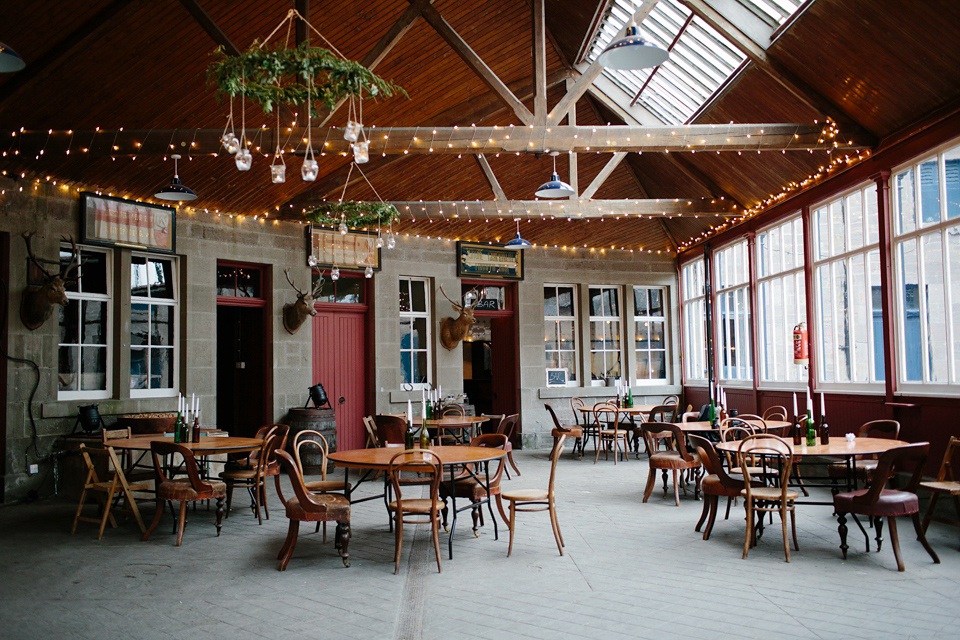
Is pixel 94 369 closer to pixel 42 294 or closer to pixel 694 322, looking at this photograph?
pixel 42 294

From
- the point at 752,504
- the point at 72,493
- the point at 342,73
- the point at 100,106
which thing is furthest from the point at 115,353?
the point at 752,504

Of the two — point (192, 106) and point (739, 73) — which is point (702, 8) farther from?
point (192, 106)

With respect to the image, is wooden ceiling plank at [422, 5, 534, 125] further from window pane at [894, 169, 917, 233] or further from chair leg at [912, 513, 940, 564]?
chair leg at [912, 513, 940, 564]

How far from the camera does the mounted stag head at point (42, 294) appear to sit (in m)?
8.44

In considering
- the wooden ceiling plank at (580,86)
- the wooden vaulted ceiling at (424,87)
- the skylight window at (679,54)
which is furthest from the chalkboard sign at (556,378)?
the wooden ceiling plank at (580,86)

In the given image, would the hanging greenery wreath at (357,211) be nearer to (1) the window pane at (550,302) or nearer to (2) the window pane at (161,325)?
(2) the window pane at (161,325)

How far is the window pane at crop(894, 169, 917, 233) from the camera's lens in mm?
8141

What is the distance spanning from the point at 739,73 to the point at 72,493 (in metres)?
9.73

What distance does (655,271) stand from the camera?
15344 mm

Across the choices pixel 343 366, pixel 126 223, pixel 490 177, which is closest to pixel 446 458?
pixel 126 223

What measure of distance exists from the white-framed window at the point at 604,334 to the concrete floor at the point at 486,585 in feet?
25.6

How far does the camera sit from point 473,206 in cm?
1153

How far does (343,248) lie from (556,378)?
4.96 meters

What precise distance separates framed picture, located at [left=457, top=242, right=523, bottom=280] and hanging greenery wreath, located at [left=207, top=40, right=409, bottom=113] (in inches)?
346
